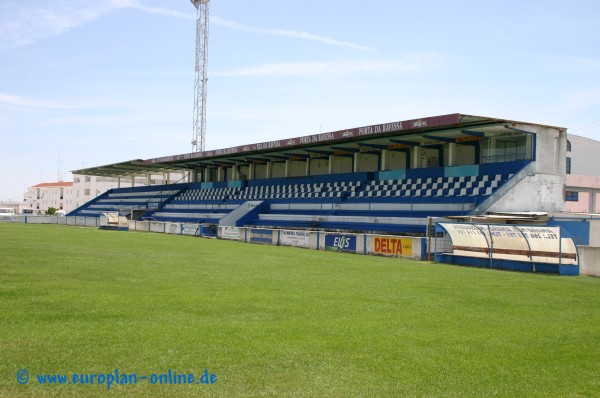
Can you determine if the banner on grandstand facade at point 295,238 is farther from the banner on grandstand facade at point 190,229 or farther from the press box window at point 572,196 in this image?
the press box window at point 572,196

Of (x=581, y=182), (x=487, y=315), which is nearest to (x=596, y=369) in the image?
(x=487, y=315)

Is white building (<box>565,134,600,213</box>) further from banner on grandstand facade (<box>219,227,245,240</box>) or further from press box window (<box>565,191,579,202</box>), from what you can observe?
banner on grandstand facade (<box>219,227,245,240</box>)

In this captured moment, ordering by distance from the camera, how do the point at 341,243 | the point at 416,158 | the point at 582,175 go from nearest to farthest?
the point at 341,243
the point at 416,158
the point at 582,175

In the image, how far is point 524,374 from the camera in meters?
6.79

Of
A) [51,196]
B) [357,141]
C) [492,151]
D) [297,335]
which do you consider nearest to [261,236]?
[357,141]

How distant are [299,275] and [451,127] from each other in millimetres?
20518

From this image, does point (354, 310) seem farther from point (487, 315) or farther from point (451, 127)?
point (451, 127)

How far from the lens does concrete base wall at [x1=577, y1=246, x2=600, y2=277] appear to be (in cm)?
1977

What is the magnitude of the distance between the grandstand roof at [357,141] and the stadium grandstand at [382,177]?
7 centimetres

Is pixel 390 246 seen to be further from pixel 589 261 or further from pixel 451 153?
pixel 451 153

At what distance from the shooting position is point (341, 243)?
29.4 meters

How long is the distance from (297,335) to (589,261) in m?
15.4

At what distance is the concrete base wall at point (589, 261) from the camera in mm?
19766

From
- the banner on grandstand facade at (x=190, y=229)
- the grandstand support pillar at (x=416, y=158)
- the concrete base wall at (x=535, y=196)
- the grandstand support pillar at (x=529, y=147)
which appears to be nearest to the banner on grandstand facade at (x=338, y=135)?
the grandstand support pillar at (x=416, y=158)
